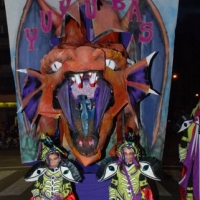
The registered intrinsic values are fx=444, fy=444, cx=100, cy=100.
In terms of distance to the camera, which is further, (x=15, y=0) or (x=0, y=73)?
(x=0, y=73)

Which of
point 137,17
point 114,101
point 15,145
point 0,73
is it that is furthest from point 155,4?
point 0,73

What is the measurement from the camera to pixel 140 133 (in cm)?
620

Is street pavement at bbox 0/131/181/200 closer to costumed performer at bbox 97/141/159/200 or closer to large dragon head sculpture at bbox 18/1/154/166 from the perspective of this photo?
costumed performer at bbox 97/141/159/200

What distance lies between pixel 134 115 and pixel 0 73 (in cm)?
2416

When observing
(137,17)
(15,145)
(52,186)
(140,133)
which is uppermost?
(137,17)

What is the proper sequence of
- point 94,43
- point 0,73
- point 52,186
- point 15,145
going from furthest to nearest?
point 0,73
point 15,145
point 94,43
point 52,186

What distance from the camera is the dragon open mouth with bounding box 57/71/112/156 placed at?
550 cm

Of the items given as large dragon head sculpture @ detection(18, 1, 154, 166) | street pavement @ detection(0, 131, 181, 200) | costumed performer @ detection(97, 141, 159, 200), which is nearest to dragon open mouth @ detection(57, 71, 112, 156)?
large dragon head sculpture @ detection(18, 1, 154, 166)

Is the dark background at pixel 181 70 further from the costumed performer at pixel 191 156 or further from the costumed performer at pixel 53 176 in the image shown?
the costumed performer at pixel 53 176

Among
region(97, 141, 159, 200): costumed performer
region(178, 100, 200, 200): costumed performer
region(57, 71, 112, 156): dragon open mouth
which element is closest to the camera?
region(97, 141, 159, 200): costumed performer

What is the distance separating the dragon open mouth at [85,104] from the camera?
5504mm

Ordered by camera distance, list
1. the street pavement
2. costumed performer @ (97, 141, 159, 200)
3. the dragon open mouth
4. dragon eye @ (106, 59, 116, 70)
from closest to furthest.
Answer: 1. costumed performer @ (97, 141, 159, 200)
2. the dragon open mouth
3. dragon eye @ (106, 59, 116, 70)
4. the street pavement

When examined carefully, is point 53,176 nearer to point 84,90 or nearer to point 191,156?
point 84,90

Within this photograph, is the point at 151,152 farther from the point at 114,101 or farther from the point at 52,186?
the point at 52,186
